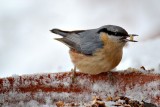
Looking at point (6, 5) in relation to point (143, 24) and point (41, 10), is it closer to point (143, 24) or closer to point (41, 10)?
point (41, 10)

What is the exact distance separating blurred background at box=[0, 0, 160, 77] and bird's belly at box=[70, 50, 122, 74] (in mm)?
1812

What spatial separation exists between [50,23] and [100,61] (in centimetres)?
298

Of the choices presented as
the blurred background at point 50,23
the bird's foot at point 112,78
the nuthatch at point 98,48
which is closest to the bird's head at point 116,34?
the nuthatch at point 98,48

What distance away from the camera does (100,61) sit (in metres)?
3.45

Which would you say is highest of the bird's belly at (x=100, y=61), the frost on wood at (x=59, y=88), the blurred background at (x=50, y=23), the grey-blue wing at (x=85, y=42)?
the blurred background at (x=50, y=23)

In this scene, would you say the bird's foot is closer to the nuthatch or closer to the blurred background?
the nuthatch

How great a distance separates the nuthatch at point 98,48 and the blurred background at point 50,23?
5.70 feet

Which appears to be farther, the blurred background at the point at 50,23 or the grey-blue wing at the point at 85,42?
the blurred background at the point at 50,23

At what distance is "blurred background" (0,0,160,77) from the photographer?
5.71 metres

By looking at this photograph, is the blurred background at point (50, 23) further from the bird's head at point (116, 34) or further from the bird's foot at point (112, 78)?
the bird's foot at point (112, 78)

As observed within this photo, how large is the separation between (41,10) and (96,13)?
67cm

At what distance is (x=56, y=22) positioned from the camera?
6391 mm

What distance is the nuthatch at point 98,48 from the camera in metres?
3.39

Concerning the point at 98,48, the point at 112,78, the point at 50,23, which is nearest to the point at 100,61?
the point at 98,48
